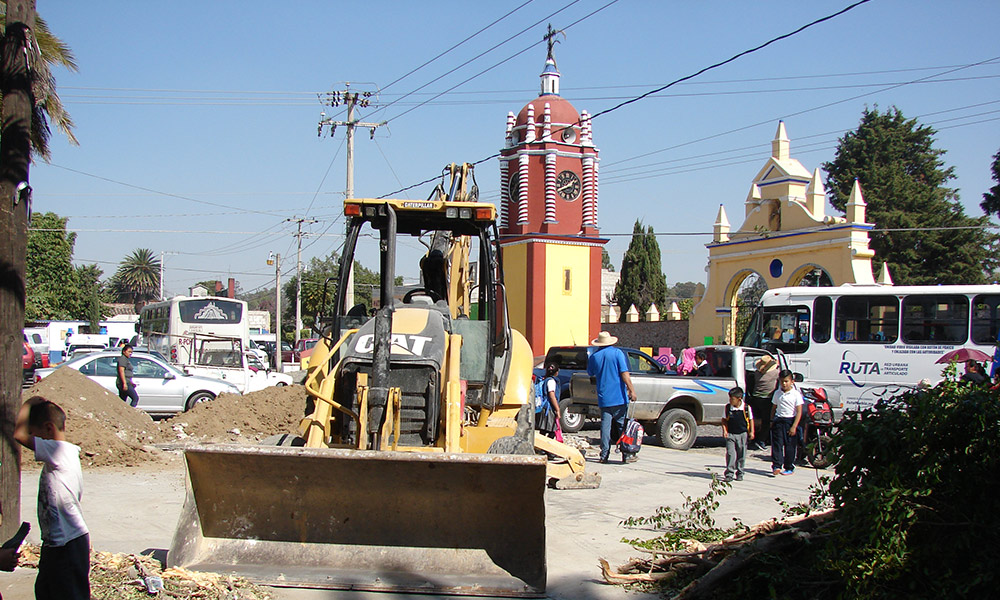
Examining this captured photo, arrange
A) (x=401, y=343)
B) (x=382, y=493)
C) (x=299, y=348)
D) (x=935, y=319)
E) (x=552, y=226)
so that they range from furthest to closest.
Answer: (x=299, y=348) < (x=552, y=226) < (x=935, y=319) < (x=401, y=343) < (x=382, y=493)

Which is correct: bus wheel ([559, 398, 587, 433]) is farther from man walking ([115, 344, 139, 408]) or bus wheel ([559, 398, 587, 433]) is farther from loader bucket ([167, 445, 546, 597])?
loader bucket ([167, 445, 546, 597])

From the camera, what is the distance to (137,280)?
99.7 m

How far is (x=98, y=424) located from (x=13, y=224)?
671 centimetres

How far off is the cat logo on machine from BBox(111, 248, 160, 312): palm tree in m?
98.6

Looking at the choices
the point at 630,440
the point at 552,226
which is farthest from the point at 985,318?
the point at 552,226

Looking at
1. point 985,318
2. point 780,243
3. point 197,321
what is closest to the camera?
point 985,318

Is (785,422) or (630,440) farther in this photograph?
(630,440)

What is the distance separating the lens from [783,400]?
11.8 meters

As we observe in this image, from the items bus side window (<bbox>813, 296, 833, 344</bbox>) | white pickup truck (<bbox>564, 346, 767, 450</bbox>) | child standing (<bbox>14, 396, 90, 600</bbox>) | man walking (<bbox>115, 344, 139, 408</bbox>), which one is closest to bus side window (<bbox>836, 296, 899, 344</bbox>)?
bus side window (<bbox>813, 296, 833, 344</bbox>)

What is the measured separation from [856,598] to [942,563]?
52cm

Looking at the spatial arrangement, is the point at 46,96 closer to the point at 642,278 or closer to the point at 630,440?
the point at 630,440

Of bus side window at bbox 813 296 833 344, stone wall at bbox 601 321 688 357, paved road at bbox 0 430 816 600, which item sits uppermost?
bus side window at bbox 813 296 833 344

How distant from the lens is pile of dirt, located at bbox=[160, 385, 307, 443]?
1432 cm

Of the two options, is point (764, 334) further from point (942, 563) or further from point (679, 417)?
point (942, 563)
